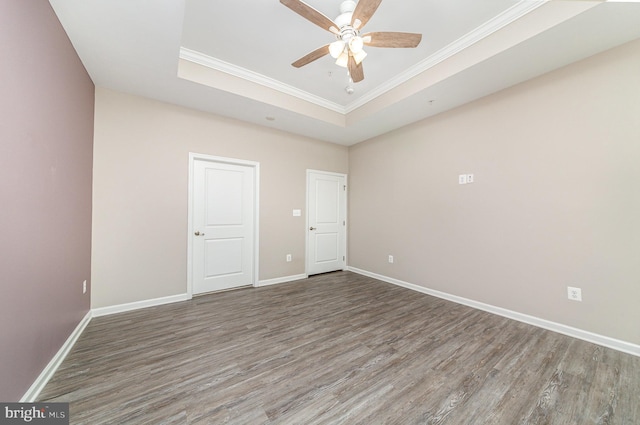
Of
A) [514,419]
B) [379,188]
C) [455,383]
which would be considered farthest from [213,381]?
[379,188]

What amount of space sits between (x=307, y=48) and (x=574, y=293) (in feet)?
12.3

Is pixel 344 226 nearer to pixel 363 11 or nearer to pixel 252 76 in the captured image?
pixel 252 76

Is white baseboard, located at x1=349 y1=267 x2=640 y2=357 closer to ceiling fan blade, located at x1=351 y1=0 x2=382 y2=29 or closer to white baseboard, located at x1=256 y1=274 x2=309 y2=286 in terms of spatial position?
white baseboard, located at x1=256 y1=274 x2=309 y2=286

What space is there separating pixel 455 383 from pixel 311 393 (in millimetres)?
1026

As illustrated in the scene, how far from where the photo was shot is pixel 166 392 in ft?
4.99

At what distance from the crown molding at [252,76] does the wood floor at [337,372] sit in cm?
295

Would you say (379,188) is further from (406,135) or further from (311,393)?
(311,393)

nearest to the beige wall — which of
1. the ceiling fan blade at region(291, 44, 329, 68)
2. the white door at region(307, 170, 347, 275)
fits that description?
the white door at region(307, 170, 347, 275)

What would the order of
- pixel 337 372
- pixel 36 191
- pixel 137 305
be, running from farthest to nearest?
1. pixel 137 305
2. pixel 337 372
3. pixel 36 191

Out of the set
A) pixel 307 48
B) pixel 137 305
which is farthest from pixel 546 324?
pixel 137 305

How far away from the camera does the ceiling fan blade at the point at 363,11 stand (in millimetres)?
1615

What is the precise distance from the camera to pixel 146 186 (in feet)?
9.55

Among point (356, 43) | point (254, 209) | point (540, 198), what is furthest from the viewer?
point (254, 209)

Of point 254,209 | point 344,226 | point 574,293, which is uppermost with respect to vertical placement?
point 254,209
